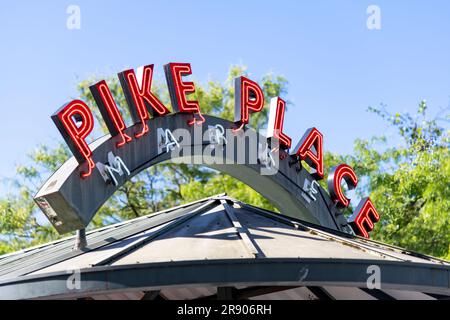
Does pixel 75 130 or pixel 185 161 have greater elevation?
pixel 75 130

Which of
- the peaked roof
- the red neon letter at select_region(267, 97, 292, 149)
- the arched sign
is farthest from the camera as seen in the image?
the red neon letter at select_region(267, 97, 292, 149)

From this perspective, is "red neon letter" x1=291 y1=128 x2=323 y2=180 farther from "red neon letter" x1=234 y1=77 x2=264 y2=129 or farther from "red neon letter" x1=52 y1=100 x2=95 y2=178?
"red neon letter" x1=52 y1=100 x2=95 y2=178

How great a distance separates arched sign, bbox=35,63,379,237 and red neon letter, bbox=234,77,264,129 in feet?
0.07

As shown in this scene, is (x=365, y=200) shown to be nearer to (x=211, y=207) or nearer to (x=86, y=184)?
(x=211, y=207)

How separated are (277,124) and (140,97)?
381 centimetres

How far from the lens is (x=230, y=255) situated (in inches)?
385

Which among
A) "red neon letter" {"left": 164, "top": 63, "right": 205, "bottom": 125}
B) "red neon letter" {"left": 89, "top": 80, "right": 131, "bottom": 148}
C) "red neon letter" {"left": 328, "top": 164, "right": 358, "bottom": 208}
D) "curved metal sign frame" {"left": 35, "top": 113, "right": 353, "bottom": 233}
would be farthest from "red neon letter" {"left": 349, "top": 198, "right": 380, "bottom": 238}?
"red neon letter" {"left": 89, "top": 80, "right": 131, "bottom": 148}

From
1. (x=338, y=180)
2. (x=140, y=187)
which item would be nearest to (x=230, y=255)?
(x=338, y=180)

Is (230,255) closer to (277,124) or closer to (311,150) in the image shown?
(277,124)

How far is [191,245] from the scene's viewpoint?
10.4 m

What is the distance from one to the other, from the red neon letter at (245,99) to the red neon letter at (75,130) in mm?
4202

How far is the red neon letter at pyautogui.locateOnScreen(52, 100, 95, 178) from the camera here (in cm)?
1233

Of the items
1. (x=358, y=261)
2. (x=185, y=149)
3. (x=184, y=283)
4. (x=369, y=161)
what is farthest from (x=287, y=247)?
(x=369, y=161)

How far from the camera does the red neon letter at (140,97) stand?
14.0 meters
